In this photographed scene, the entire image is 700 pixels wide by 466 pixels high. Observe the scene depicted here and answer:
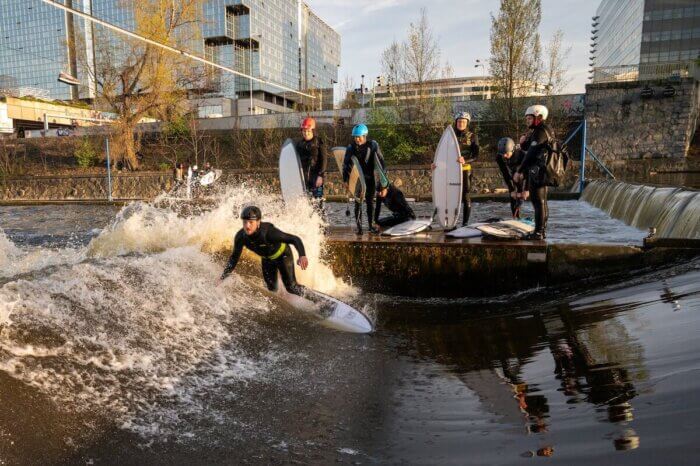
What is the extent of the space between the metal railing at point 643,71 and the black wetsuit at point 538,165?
24417 mm

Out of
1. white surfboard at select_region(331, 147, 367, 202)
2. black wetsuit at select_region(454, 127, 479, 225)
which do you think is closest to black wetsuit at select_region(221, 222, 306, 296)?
white surfboard at select_region(331, 147, 367, 202)

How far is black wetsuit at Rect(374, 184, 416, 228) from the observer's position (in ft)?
28.7

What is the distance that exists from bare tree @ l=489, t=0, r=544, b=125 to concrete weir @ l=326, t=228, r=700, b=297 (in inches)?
880

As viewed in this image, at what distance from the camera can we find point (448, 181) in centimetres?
857

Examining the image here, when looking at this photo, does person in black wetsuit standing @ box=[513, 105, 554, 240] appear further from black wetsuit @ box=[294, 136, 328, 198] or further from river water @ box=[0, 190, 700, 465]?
black wetsuit @ box=[294, 136, 328, 198]

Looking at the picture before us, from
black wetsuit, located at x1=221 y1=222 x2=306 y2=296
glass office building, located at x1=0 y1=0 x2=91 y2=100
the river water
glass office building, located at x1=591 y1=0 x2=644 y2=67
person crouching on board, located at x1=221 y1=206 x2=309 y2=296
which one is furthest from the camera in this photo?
glass office building, located at x1=591 y1=0 x2=644 y2=67

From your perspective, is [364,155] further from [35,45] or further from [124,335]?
[35,45]

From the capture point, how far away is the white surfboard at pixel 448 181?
845 centimetres

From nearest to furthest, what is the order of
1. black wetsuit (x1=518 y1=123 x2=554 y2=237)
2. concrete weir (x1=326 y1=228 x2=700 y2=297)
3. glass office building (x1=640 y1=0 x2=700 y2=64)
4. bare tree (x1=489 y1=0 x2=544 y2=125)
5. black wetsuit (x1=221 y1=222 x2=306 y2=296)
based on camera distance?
1. black wetsuit (x1=221 y1=222 x2=306 y2=296)
2. concrete weir (x1=326 y1=228 x2=700 y2=297)
3. black wetsuit (x1=518 y1=123 x2=554 y2=237)
4. bare tree (x1=489 y1=0 x2=544 y2=125)
5. glass office building (x1=640 y1=0 x2=700 y2=64)

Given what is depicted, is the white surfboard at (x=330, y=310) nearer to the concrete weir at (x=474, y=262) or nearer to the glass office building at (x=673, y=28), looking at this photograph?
the concrete weir at (x=474, y=262)

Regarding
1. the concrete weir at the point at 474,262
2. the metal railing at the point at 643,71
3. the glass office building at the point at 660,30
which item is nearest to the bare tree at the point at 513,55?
the metal railing at the point at 643,71

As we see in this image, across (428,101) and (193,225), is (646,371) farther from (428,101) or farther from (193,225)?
(428,101)

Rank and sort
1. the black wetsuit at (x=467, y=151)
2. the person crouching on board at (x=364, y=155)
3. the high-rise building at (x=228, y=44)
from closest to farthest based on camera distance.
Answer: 1. the person crouching on board at (x=364, y=155)
2. the black wetsuit at (x=467, y=151)
3. the high-rise building at (x=228, y=44)

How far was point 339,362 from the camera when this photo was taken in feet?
15.9
